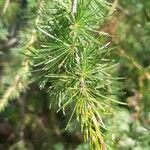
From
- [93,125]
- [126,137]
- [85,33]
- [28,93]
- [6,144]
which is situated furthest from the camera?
[6,144]

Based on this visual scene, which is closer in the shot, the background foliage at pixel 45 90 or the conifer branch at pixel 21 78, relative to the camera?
the conifer branch at pixel 21 78

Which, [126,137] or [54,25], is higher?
[54,25]

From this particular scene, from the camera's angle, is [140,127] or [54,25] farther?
[140,127]

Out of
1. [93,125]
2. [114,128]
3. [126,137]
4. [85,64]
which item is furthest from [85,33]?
[126,137]

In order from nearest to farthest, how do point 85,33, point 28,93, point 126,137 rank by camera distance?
point 85,33 → point 126,137 → point 28,93

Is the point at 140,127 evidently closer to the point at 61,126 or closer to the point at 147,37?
the point at 147,37

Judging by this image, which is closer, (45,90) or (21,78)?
(21,78)

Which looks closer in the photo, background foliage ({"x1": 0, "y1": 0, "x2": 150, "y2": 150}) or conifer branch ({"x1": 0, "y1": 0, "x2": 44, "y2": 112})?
conifer branch ({"x1": 0, "y1": 0, "x2": 44, "y2": 112})

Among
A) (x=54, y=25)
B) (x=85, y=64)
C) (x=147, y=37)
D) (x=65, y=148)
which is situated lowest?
(x=65, y=148)
